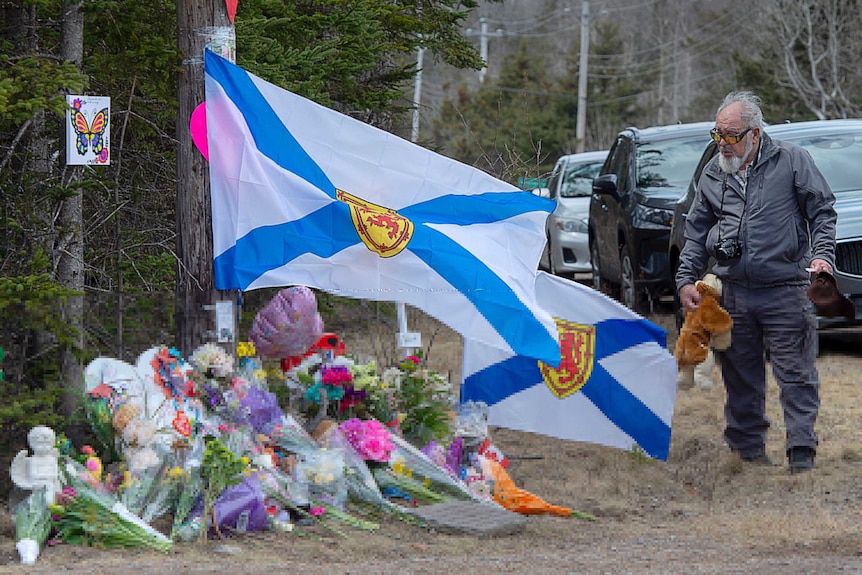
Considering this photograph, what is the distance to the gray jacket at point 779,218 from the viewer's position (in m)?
7.07

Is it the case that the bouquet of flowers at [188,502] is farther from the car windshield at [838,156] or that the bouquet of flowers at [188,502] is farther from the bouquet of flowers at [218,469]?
the car windshield at [838,156]

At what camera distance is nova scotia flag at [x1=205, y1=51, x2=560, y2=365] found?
21.0ft

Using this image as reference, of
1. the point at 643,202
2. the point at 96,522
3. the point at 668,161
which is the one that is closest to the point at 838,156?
the point at 643,202

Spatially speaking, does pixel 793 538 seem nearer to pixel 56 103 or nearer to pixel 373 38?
pixel 56 103

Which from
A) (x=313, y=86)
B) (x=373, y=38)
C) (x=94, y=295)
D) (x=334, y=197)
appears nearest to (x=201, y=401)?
(x=94, y=295)

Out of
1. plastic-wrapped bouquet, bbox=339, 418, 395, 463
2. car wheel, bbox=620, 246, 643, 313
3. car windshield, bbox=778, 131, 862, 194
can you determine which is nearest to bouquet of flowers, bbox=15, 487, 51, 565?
plastic-wrapped bouquet, bbox=339, 418, 395, 463

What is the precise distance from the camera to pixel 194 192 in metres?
6.69

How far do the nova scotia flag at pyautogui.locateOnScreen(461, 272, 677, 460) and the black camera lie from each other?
2.20 feet

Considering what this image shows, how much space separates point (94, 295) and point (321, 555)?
6.02 feet

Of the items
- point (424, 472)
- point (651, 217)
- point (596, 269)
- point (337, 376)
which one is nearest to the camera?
point (424, 472)

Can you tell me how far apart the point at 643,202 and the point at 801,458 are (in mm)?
5972

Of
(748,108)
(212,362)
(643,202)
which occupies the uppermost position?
(748,108)

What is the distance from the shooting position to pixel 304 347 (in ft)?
22.5

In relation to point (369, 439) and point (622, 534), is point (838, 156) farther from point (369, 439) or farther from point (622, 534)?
point (369, 439)
